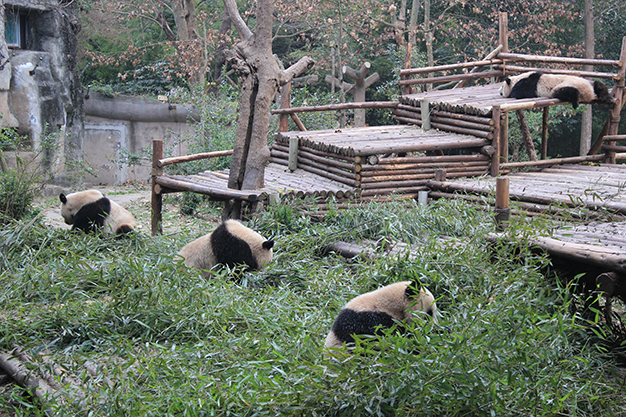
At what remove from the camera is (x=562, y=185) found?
7.57 meters

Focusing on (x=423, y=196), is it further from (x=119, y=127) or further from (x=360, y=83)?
(x=119, y=127)

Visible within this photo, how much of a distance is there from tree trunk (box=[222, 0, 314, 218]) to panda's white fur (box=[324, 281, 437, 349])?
391 centimetres

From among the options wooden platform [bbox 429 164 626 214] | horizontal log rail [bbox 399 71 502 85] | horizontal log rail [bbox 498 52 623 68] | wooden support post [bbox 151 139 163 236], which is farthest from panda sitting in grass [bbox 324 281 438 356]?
horizontal log rail [bbox 399 71 502 85]

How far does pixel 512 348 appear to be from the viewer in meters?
2.94

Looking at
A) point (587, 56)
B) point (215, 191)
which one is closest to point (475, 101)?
point (215, 191)

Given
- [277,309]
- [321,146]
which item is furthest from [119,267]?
[321,146]

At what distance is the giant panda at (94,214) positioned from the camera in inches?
256

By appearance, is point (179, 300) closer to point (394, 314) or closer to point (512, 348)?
point (394, 314)

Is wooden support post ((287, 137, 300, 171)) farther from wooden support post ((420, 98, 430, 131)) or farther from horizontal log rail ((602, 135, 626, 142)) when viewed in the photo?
horizontal log rail ((602, 135, 626, 142))

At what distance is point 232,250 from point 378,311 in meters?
2.04

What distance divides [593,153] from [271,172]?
5488 mm

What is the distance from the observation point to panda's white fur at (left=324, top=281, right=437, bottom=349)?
3.32 m

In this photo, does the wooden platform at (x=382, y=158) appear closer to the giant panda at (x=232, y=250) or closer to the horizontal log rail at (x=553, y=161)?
the horizontal log rail at (x=553, y=161)

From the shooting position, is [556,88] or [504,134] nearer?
[504,134]
